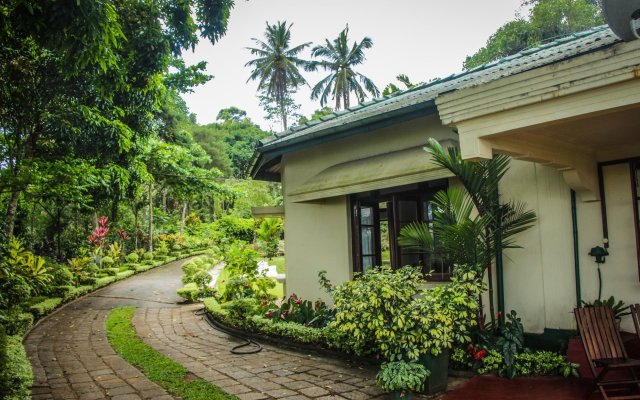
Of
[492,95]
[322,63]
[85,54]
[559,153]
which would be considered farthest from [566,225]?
[322,63]

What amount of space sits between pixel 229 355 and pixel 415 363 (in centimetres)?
329

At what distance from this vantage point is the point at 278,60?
38.2 m

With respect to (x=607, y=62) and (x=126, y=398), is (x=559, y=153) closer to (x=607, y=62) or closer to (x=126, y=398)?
(x=607, y=62)

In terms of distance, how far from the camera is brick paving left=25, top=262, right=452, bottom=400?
4.88m

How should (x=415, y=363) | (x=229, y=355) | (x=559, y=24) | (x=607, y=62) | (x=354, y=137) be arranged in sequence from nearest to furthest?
(x=607, y=62)
(x=415, y=363)
(x=229, y=355)
(x=354, y=137)
(x=559, y=24)

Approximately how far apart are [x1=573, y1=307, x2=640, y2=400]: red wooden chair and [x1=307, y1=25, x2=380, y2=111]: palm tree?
31.3 meters

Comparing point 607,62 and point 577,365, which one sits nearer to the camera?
point 607,62

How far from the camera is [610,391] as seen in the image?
419 cm

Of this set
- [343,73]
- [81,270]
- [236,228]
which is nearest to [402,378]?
[81,270]

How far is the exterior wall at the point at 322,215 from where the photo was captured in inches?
282

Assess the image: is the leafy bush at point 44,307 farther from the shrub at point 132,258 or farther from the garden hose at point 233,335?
the shrub at point 132,258

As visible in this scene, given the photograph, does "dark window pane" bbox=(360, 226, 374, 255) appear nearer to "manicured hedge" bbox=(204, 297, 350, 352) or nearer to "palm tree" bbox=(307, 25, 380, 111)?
"manicured hedge" bbox=(204, 297, 350, 352)

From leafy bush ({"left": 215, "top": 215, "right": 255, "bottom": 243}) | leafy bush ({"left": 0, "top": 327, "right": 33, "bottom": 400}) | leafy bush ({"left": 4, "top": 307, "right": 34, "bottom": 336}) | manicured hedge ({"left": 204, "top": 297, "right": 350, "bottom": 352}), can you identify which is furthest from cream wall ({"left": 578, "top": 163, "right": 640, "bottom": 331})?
leafy bush ({"left": 215, "top": 215, "right": 255, "bottom": 243})

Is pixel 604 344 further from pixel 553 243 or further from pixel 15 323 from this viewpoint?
pixel 15 323
